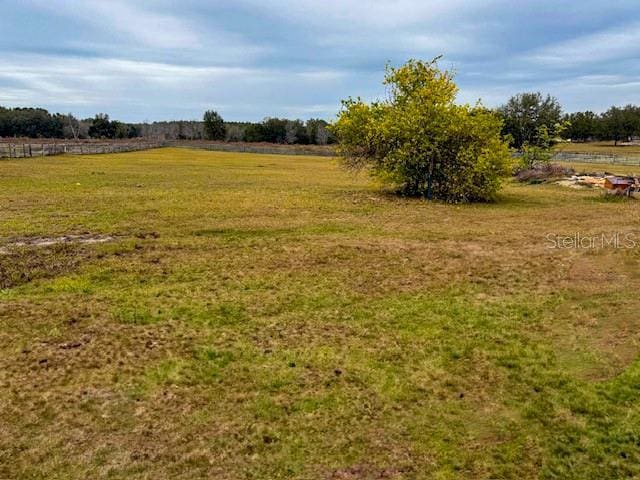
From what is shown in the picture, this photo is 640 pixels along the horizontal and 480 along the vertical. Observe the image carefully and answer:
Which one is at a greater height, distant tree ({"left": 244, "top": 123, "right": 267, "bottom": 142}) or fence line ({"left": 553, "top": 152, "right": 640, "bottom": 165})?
distant tree ({"left": 244, "top": 123, "right": 267, "bottom": 142})

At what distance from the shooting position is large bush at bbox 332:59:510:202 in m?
18.9

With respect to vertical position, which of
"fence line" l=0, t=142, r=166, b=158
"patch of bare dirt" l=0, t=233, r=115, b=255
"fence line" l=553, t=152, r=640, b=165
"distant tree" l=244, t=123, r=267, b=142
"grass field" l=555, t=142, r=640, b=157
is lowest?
"patch of bare dirt" l=0, t=233, r=115, b=255

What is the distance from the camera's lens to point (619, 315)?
6.75m

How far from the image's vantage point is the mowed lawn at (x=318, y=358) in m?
3.99

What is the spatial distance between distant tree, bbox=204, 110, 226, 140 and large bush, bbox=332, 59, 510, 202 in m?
87.1

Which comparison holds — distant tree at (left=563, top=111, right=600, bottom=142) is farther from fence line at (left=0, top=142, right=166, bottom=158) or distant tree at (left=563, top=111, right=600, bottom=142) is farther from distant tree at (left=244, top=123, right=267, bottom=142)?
fence line at (left=0, top=142, right=166, bottom=158)

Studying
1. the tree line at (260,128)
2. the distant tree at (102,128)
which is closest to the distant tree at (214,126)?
the tree line at (260,128)

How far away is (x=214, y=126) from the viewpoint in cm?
10362

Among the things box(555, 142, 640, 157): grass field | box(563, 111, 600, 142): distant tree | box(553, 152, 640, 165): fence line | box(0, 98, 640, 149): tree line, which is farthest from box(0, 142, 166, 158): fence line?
box(563, 111, 600, 142): distant tree

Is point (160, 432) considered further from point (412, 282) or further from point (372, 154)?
point (372, 154)

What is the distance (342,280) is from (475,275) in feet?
7.47

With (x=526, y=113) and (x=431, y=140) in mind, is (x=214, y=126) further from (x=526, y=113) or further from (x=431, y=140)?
(x=431, y=140)

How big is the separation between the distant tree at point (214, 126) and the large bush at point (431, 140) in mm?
87059

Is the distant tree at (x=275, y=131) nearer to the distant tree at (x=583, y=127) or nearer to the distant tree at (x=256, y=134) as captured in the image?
the distant tree at (x=256, y=134)
